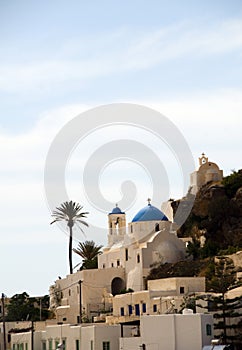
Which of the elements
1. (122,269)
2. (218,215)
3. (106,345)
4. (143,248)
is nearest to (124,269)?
(122,269)

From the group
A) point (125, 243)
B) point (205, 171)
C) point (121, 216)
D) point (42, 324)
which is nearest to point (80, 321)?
point (42, 324)

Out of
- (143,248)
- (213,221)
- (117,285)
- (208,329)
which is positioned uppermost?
(213,221)

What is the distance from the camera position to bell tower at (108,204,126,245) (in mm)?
81188

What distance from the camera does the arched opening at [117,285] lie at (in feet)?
243

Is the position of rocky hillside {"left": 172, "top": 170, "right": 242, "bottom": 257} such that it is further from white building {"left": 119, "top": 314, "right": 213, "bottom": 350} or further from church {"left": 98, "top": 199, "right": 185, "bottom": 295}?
white building {"left": 119, "top": 314, "right": 213, "bottom": 350}

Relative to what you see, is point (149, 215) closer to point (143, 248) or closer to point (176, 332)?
point (143, 248)

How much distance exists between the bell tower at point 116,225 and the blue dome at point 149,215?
6031mm

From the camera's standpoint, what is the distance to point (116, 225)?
81.6 metres

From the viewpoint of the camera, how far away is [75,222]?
281 feet

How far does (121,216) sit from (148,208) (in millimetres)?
7002

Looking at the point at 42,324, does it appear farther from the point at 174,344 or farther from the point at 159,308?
the point at 174,344

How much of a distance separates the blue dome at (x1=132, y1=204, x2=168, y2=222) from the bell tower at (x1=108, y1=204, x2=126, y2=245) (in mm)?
6031

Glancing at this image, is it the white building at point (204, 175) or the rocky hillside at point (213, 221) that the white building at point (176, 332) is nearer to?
the rocky hillside at point (213, 221)

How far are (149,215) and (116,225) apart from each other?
7447 mm
